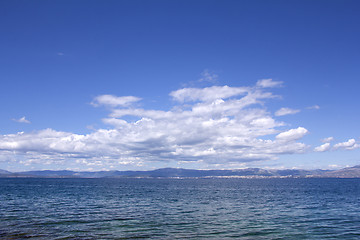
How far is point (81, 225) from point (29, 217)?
1294cm

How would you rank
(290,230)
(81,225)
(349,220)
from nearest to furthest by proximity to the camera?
(290,230) → (81,225) → (349,220)

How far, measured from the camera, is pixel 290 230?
36406 millimetres

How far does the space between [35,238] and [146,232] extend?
13078mm

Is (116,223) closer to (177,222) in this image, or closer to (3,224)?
(177,222)

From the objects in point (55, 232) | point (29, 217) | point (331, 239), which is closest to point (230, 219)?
point (331, 239)

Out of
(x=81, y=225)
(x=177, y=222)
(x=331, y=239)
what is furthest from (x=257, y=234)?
(x=81, y=225)

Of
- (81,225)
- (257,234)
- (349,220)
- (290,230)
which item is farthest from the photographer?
(349,220)

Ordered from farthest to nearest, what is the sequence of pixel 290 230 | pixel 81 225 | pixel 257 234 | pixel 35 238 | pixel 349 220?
pixel 349 220
pixel 81 225
pixel 290 230
pixel 257 234
pixel 35 238

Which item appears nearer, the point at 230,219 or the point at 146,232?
the point at 146,232

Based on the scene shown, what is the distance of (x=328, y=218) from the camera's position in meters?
46.8

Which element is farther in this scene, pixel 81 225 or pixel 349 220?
pixel 349 220

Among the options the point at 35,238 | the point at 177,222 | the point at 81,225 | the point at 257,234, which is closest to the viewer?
the point at 35,238

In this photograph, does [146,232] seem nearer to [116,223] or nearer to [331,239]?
[116,223]

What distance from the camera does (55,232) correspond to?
112ft
